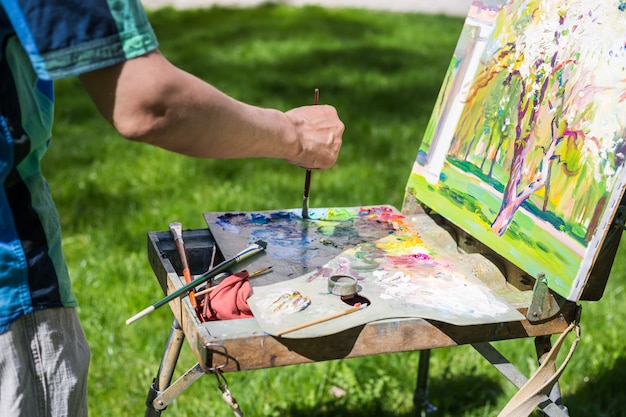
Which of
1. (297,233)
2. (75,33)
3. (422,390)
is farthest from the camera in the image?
(422,390)

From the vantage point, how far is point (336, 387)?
2555 millimetres

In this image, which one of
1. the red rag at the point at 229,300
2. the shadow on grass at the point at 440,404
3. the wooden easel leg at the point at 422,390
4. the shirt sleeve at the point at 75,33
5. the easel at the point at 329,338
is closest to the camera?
the shirt sleeve at the point at 75,33

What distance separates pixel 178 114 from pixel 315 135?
0.42m

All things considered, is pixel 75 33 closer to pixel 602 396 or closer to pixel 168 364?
pixel 168 364

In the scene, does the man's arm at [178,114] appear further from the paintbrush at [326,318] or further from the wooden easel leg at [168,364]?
the wooden easel leg at [168,364]

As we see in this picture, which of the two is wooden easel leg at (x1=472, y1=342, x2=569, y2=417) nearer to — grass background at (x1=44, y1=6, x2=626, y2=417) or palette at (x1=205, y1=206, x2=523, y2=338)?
palette at (x1=205, y1=206, x2=523, y2=338)

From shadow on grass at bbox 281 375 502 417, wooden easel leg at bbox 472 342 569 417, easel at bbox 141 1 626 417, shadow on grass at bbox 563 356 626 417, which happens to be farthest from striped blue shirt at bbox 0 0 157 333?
shadow on grass at bbox 563 356 626 417

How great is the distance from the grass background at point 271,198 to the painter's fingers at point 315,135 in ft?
3.68

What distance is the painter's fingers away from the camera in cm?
150

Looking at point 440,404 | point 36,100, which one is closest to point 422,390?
point 440,404

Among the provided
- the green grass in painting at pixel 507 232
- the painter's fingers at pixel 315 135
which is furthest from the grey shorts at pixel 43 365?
the green grass in painting at pixel 507 232

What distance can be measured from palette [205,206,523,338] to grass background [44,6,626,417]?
0.82 m

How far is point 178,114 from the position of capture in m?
1.17

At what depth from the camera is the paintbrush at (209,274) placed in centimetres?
140
